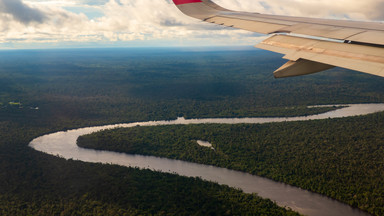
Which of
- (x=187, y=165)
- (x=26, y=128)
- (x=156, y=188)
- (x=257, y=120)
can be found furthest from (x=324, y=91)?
(x=26, y=128)

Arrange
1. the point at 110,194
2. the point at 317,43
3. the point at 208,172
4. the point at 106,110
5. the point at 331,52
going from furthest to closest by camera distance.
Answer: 1. the point at 106,110
2. the point at 208,172
3. the point at 110,194
4. the point at 317,43
5. the point at 331,52

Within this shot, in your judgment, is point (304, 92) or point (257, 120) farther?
point (304, 92)

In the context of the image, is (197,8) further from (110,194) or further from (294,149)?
(294,149)

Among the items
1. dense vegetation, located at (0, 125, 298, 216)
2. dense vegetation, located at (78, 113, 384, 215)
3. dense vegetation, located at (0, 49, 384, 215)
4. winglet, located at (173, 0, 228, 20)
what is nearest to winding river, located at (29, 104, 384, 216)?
dense vegetation, located at (78, 113, 384, 215)

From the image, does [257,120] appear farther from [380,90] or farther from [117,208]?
[380,90]

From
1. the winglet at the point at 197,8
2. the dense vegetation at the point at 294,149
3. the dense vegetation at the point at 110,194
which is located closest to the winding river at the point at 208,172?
the dense vegetation at the point at 294,149

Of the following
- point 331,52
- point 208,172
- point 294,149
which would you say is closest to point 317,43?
point 331,52
